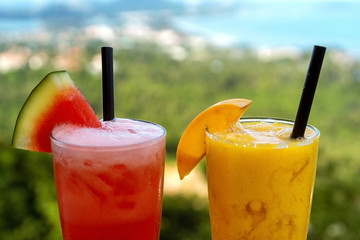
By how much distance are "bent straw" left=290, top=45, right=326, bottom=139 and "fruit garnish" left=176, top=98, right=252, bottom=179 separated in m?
0.14

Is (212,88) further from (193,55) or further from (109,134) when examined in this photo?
(109,134)

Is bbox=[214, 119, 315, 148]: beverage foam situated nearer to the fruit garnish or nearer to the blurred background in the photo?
the fruit garnish

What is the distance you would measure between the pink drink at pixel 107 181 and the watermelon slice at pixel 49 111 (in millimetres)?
42

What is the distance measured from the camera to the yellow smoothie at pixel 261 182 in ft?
3.74

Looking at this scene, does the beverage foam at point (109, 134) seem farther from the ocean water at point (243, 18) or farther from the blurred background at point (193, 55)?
the ocean water at point (243, 18)

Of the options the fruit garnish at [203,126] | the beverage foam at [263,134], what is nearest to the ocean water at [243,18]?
the beverage foam at [263,134]

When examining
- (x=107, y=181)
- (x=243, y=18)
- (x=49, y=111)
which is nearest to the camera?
(x=107, y=181)

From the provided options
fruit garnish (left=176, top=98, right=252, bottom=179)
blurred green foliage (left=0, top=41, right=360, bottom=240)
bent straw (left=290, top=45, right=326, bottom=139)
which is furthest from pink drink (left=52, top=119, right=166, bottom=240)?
blurred green foliage (left=0, top=41, right=360, bottom=240)

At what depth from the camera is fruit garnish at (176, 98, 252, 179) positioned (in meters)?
1.21

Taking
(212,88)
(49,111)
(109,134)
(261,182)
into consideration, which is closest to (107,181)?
(109,134)

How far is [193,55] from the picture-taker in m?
7.97

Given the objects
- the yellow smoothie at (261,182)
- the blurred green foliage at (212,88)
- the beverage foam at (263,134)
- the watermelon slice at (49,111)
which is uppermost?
the watermelon slice at (49,111)

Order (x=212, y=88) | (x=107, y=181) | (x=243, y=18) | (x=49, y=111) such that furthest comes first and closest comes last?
(x=212, y=88)
(x=243, y=18)
(x=49, y=111)
(x=107, y=181)

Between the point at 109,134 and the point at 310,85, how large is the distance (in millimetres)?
519
